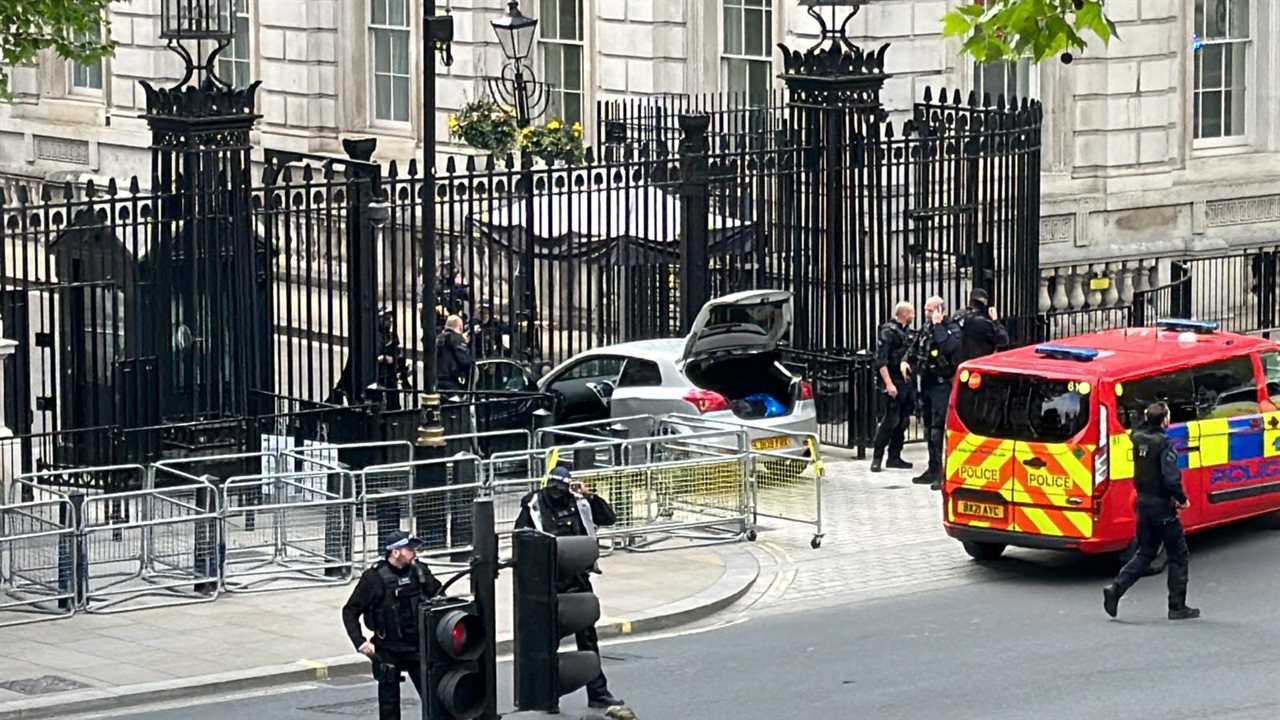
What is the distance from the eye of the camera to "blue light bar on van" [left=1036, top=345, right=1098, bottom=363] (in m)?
20.0

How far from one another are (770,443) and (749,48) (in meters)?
11.9

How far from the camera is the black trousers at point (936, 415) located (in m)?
23.6

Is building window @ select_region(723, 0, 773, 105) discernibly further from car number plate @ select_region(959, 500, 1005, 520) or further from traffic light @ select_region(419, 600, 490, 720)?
traffic light @ select_region(419, 600, 490, 720)

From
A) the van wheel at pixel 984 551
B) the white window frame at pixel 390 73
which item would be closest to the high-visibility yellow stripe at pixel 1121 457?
the van wheel at pixel 984 551

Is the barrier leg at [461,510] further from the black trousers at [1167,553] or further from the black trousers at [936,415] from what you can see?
the black trousers at [1167,553]

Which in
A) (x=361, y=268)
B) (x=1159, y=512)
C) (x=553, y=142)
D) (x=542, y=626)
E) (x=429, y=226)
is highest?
(x=553, y=142)

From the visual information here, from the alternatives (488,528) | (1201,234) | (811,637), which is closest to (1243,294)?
(1201,234)

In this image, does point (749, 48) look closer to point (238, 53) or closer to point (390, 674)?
point (238, 53)

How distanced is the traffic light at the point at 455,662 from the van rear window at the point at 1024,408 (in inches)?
347

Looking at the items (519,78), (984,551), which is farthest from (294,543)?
(519,78)

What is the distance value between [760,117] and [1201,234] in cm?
898

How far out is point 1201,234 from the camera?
33812 mm

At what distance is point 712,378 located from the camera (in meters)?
23.7

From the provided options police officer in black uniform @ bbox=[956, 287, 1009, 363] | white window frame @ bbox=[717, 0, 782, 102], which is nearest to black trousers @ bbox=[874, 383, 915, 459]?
police officer in black uniform @ bbox=[956, 287, 1009, 363]
